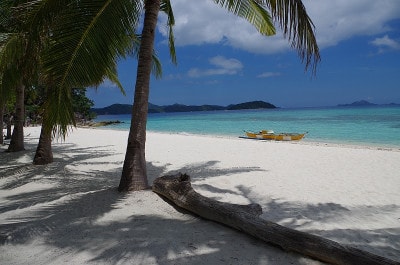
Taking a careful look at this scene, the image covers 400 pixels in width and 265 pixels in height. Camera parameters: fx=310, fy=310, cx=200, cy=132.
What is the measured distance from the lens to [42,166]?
838 centimetres

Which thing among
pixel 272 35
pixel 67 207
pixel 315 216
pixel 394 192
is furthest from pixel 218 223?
pixel 272 35

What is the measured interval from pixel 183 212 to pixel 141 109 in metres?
1.97

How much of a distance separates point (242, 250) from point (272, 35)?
17.6 ft

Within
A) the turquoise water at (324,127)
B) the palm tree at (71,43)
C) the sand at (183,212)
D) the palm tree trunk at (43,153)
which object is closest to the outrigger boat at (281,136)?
the turquoise water at (324,127)

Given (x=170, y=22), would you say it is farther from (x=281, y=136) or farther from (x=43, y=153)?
(x=281, y=136)

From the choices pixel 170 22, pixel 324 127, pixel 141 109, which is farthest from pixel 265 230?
pixel 324 127

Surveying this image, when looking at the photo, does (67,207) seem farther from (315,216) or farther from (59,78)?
(315,216)

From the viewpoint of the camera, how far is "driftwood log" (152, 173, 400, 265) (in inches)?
109

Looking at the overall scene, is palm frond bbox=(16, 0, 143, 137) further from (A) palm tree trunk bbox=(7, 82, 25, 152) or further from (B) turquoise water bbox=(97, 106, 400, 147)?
(B) turquoise water bbox=(97, 106, 400, 147)

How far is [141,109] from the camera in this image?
5402 mm

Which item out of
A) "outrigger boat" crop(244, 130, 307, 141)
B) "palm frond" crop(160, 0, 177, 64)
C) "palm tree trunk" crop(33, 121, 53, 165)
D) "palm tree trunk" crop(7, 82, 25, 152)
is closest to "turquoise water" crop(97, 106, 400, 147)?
"outrigger boat" crop(244, 130, 307, 141)

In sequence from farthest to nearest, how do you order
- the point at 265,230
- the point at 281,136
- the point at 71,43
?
the point at 281,136, the point at 71,43, the point at 265,230

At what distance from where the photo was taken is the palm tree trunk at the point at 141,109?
5250 millimetres

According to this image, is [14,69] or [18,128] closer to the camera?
[14,69]
